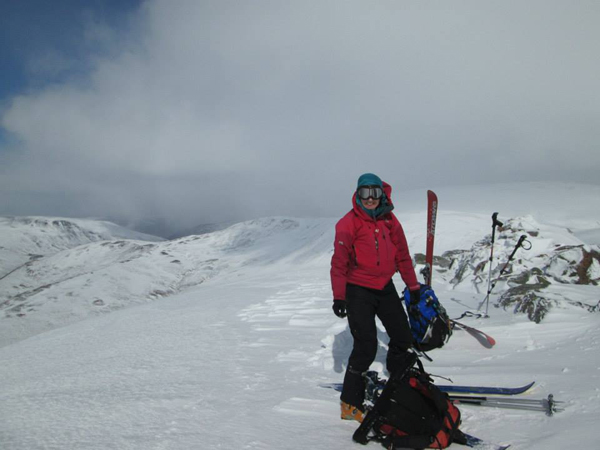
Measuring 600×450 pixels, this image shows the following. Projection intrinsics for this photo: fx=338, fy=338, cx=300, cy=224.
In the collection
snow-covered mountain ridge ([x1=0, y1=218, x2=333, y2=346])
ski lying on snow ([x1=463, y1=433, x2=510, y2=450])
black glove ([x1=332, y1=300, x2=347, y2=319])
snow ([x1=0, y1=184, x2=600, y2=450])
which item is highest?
black glove ([x1=332, y1=300, x2=347, y2=319])

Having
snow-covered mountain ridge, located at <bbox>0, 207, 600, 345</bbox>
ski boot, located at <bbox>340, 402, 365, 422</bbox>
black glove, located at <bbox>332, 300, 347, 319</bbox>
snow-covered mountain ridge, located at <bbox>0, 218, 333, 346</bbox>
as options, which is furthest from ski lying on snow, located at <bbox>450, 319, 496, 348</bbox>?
snow-covered mountain ridge, located at <bbox>0, 218, 333, 346</bbox>

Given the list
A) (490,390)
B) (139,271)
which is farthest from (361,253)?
(139,271)

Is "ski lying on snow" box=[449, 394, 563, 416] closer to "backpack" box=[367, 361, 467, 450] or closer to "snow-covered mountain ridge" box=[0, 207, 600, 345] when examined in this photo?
"backpack" box=[367, 361, 467, 450]

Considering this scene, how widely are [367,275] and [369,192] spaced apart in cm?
99

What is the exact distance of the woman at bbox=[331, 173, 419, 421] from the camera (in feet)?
12.6

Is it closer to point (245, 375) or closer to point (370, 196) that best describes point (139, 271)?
point (245, 375)

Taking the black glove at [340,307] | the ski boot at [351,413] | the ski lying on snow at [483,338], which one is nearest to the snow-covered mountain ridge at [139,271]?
the ski lying on snow at [483,338]

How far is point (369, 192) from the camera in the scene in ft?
13.3

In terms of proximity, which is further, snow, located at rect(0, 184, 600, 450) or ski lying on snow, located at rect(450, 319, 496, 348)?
ski lying on snow, located at rect(450, 319, 496, 348)

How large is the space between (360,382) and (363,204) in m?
2.03

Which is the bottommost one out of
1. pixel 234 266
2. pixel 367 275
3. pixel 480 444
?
pixel 234 266

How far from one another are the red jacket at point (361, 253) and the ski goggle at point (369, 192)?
0.11 m

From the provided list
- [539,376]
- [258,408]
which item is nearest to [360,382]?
[258,408]

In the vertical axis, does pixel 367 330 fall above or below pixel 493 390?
Result: above
